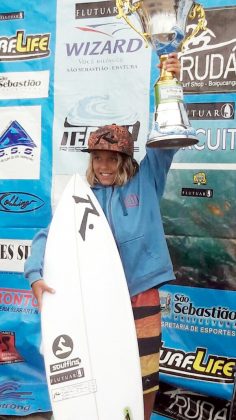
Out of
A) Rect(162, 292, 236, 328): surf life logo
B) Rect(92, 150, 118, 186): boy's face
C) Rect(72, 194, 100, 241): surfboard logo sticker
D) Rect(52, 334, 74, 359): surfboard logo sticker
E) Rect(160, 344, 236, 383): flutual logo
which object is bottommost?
Rect(160, 344, 236, 383): flutual logo

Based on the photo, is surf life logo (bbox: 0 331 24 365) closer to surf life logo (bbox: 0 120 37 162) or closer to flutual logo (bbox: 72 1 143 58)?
surf life logo (bbox: 0 120 37 162)

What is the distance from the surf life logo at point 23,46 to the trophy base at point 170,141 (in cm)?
129

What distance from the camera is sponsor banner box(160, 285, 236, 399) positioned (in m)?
3.27

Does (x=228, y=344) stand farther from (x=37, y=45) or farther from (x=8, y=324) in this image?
(x=37, y=45)

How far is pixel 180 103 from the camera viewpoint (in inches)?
105

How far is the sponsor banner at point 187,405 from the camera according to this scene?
3.31 meters

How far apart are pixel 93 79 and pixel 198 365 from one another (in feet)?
5.62

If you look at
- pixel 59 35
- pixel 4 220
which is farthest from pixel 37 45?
pixel 4 220

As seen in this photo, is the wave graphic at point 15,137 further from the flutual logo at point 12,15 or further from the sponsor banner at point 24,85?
the flutual logo at point 12,15

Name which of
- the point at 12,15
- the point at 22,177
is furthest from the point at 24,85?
the point at 22,177

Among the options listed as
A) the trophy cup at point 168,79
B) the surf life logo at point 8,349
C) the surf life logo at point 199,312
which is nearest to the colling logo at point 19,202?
the surf life logo at point 8,349

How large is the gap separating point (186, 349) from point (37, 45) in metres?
1.97

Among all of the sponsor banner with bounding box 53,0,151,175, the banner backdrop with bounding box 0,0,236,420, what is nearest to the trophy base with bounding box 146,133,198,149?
the banner backdrop with bounding box 0,0,236,420

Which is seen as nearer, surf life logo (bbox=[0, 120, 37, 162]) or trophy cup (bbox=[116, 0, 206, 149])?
trophy cup (bbox=[116, 0, 206, 149])
